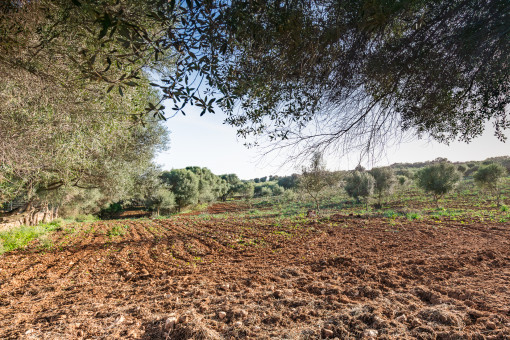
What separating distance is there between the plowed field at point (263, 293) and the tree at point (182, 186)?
107ft

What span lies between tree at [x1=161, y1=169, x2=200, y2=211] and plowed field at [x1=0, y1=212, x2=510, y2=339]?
32483 mm

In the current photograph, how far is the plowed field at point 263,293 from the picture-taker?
9.05ft

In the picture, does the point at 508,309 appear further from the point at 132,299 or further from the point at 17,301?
the point at 17,301

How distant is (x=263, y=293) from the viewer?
4.02m

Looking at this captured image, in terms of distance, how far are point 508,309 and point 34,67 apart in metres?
8.64

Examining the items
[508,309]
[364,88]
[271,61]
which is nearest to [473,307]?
[508,309]

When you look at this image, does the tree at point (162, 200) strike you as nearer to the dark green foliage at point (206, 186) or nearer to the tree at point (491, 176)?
the dark green foliage at point (206, 186)

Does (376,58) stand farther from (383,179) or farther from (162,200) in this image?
(162,200)

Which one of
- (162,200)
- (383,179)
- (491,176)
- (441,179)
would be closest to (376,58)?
(441,179)

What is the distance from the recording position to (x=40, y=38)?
368 cm

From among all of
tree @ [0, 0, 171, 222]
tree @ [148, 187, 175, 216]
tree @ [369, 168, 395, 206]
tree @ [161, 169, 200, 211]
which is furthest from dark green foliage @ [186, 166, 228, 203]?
tree @ [0, 0, 171, 222]

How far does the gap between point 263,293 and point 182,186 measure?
38.7 m

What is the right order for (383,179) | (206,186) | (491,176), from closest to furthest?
(491,176)
(383,179)
(206,186)

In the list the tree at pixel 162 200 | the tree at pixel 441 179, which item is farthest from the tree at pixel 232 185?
the tree at pixel 441 179
